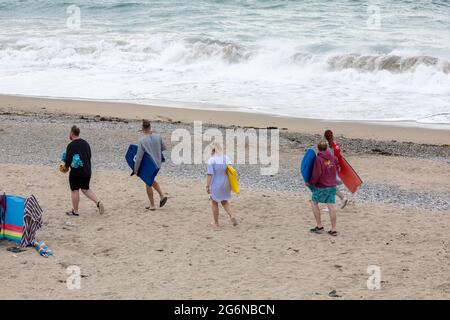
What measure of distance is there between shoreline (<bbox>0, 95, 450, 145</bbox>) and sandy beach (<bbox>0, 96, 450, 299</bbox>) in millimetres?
1205

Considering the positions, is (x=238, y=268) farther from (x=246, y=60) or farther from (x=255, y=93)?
(x=246, y=60)

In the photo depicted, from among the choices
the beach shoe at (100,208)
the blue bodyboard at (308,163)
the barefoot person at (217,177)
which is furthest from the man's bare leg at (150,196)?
the blue bodyboard at (308,163)

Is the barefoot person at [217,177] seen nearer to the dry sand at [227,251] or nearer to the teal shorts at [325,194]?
the dry sand at [227,251]

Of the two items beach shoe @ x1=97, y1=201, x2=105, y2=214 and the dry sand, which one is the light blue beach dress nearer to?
the dry sand

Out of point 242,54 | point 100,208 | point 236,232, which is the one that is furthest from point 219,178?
point 242,54

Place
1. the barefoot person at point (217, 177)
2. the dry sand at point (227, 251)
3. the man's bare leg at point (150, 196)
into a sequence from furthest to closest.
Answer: the man's bare leg at point (150, 196) → the barefoot person at point (217, 177) → the dry sand at point (227, 251)

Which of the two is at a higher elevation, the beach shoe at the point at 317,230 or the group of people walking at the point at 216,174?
the group of people walking at the point at 216,174

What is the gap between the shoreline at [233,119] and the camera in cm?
1762

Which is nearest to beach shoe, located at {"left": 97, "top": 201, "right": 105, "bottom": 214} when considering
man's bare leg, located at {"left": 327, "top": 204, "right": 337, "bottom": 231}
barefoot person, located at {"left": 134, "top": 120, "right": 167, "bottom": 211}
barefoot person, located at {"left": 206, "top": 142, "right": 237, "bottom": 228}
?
barefoot person, located at {"left": 134, "top": 120, "right": 167, "bottom": 211}

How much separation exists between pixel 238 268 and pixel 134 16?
3130cm

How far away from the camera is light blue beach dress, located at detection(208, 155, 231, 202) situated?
997 cm
